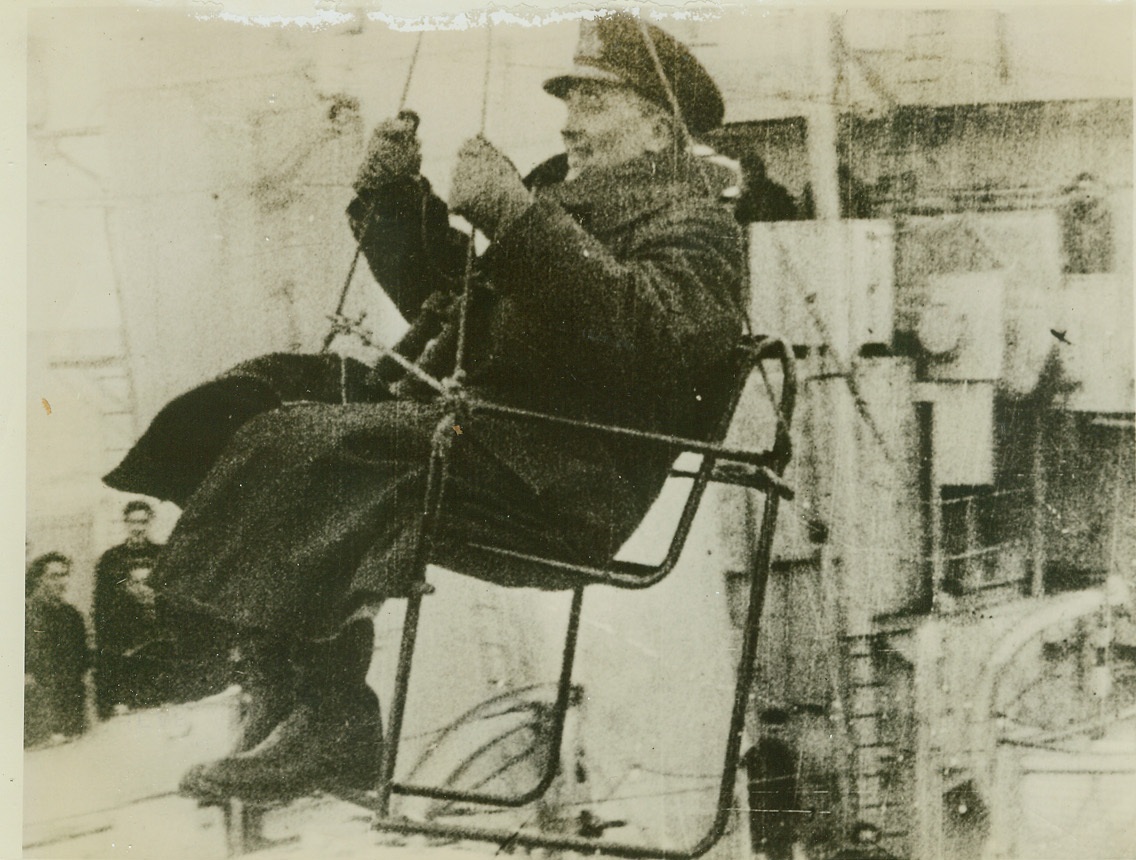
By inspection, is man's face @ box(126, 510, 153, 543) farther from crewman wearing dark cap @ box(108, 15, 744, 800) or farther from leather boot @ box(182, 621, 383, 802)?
leather boot @ box(182, 621, 383, 802)

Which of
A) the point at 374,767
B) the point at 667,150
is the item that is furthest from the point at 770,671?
the point at 667,150

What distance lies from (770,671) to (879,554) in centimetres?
33

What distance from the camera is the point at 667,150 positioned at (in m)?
1.80

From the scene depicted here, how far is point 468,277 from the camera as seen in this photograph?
165cm

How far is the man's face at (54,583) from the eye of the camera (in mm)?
1839

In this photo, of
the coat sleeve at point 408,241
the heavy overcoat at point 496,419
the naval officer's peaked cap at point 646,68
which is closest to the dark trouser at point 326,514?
the heavy overcoat at point 496,419

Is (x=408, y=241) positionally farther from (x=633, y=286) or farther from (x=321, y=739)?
(x=321, y=739)

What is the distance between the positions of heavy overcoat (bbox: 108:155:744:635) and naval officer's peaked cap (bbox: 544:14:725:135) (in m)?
0.12

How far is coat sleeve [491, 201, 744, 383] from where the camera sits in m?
1.63

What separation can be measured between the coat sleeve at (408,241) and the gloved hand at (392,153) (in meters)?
0.02

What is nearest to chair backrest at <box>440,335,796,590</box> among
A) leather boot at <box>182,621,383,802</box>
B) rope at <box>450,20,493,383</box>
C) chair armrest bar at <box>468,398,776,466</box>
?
chair armrest bar at <box>468,398,776,466</box>

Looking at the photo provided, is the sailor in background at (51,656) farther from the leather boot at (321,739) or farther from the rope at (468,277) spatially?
the rope at (468,277)

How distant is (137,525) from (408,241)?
83 centimetres

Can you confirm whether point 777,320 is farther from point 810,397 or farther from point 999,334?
point 999,334
